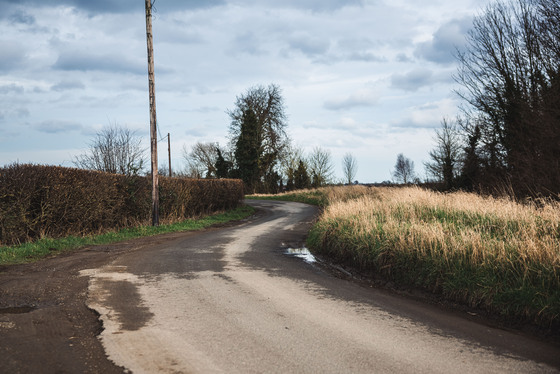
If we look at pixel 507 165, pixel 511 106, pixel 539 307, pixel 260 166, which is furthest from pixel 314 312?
pixel 260 166

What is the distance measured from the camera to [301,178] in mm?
52125

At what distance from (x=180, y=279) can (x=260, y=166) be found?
144ft

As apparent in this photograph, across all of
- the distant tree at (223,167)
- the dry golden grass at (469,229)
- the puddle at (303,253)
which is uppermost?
the distant tree at (223,167)

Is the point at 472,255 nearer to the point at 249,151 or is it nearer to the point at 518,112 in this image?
the point at 518,112

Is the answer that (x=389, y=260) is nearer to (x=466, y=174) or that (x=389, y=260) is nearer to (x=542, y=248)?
(x=542, y=248)

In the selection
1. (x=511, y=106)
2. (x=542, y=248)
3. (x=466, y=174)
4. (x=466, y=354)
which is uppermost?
(x=511, y=106)

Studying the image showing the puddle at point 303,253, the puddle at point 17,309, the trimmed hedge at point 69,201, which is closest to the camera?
the puddle at point 17,309

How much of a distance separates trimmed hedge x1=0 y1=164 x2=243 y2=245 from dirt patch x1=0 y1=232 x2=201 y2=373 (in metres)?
2.72

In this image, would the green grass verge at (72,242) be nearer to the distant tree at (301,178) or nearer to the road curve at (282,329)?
the road curve at (282,329)

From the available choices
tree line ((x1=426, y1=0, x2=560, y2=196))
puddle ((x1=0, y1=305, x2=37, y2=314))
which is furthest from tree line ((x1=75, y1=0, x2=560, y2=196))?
puddle ((x1=0, y1=305, x2=37, y2=314))

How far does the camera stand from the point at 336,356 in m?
3.84

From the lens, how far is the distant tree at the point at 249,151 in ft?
161

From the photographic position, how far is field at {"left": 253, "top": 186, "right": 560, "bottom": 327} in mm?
5266

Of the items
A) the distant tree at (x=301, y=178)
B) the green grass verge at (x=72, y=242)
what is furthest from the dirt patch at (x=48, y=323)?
the distant tree at (x=301, y=178)
